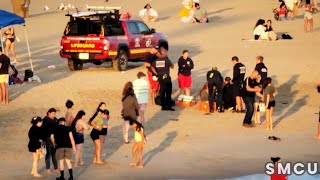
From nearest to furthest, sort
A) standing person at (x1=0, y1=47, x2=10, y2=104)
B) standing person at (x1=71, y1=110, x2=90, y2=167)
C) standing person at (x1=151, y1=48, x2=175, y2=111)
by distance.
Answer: standing person at (x1=71, y1=110, x2=90, y2=167), standing person at (x1=0, y1=47, x2=10, y2=104), standing person at (x1=151, y1=48, x2=175, y2=111)

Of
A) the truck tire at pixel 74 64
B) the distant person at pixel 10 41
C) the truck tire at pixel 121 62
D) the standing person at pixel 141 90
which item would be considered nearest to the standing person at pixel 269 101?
the standing person at pixel 141 90

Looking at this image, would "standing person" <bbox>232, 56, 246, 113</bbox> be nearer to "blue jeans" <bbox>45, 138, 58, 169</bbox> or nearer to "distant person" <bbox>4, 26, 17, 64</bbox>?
"blue jeans" <bbox>45, 138, 58, 169</bbox>

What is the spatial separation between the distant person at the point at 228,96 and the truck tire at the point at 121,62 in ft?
24.5

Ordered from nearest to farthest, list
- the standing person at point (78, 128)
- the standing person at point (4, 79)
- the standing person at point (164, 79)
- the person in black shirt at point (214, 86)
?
the standing person at point (78, 128)
the person in black shirt at point (214, 86)
the standing person at point (4, 79)
the standing person at point (164, 79)

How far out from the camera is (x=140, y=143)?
56.1 feet

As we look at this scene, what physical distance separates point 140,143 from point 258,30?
2359cm

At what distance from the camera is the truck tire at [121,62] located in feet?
101

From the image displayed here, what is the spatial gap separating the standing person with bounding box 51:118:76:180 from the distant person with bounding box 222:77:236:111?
822 cm

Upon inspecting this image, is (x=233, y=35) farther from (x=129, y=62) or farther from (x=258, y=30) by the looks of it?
(x=129, y=62)

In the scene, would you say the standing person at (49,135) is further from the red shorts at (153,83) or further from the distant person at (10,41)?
the distant person at (10,41)

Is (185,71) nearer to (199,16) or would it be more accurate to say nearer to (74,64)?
(74,64)

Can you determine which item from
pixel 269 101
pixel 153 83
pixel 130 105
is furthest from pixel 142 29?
pixel 130 105

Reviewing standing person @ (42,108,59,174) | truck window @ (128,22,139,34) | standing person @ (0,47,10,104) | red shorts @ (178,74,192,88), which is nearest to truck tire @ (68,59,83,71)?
truck window @ (128,22,139,34)

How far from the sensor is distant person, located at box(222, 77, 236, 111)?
23.8 metres
